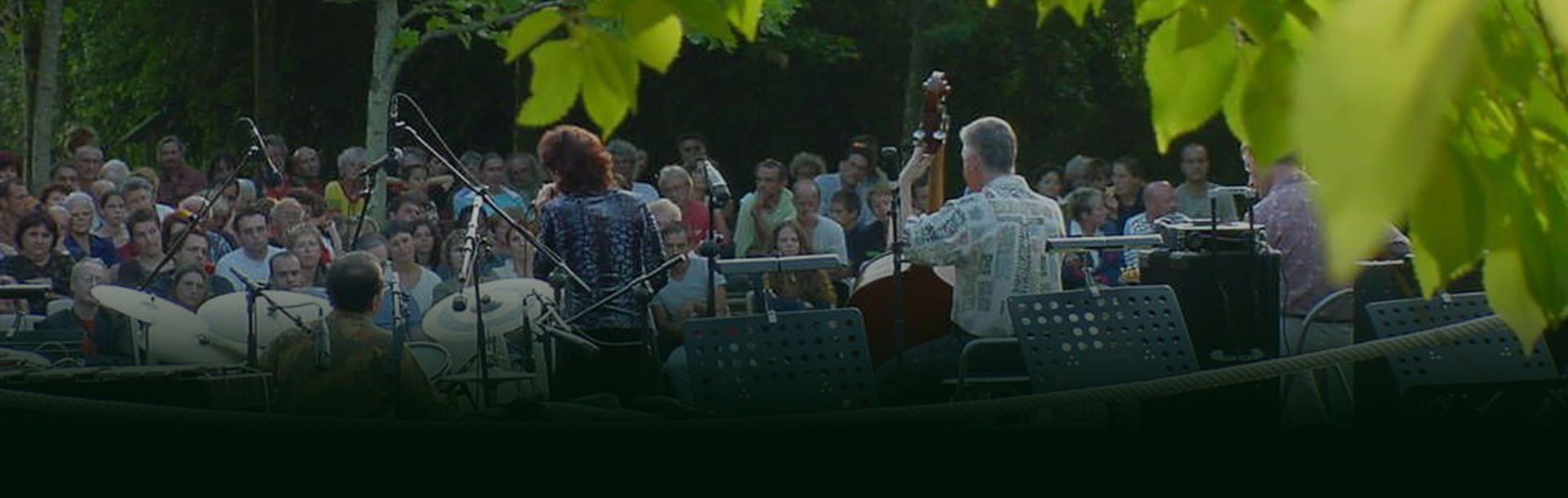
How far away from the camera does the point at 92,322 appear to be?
37.3ft

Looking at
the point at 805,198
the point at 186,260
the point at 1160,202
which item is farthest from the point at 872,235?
the point at 186,260

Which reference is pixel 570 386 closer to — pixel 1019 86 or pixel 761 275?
pixel 761 275

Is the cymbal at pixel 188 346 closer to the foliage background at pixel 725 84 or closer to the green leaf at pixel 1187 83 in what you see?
the green leaf at pixel 1187 83

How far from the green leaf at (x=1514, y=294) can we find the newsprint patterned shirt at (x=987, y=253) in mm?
6559

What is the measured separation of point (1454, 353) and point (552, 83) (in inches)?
230

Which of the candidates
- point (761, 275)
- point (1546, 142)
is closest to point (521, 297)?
point (761, 275)

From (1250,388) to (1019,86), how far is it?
19.7m

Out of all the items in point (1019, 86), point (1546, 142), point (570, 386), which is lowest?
point (570, 386)

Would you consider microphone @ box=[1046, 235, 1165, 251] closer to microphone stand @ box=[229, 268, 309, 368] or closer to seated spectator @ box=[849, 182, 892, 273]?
microphone stand @ box=[229, 268, 309, 368]

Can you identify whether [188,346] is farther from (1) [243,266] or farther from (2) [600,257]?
(1) [243,266]

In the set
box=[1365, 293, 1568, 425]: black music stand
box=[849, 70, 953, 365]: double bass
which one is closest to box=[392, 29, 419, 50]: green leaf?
box=[849, 70, 953, 365]: double bass

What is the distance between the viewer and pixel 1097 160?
1731 centimetres

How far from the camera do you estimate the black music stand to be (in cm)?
750

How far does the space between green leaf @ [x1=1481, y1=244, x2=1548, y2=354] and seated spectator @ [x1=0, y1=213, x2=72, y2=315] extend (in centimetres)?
1074
